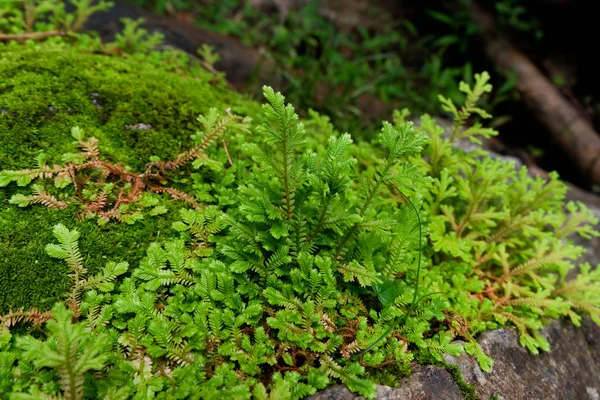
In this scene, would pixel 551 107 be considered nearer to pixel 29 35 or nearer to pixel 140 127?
pixel 140 127

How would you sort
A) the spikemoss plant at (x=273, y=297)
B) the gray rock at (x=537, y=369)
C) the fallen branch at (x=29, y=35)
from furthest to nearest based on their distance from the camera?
the fallen branch at (x=29, y=35), the gray rock at (x=537, y=369), the spikemoss plant at (x=273, y=297)

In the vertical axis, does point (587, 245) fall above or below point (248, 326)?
above

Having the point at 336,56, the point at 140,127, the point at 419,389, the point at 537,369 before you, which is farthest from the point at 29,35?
the point at 537,369

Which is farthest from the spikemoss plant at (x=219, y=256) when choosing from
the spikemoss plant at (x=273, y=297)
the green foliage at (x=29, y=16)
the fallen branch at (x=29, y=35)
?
the green foliage at (x=29, y=16)

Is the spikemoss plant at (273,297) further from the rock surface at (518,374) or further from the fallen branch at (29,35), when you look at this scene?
the fallen branch at (29,35)

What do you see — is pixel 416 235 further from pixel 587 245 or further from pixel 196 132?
pixel 587 245

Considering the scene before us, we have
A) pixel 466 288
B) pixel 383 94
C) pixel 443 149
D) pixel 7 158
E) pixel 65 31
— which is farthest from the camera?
pixel 383 94

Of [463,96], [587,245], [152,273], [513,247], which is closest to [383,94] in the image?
[463,96]

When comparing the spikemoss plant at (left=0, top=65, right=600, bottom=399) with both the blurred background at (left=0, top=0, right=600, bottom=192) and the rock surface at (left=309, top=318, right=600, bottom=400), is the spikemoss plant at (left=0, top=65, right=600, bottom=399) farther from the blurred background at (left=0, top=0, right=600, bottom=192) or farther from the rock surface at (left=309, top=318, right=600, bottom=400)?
the blurred background at (left=0, top=0, right=600, bottom=192)
